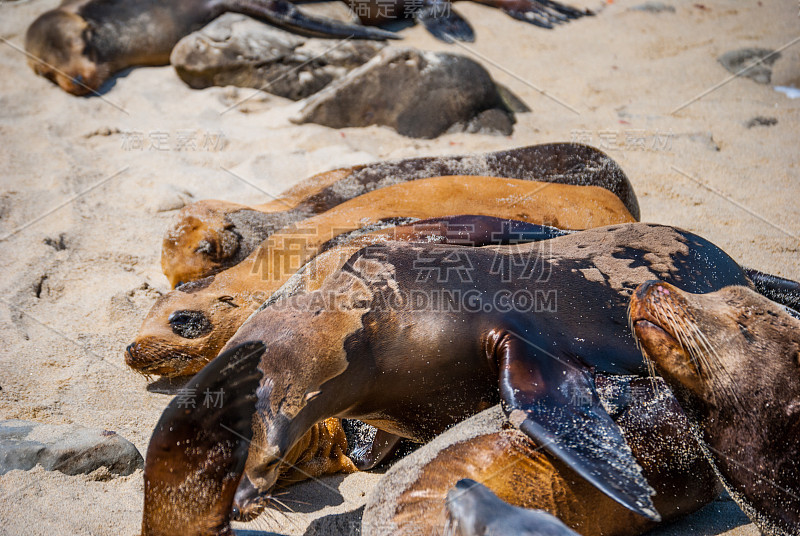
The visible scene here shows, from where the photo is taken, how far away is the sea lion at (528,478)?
207cm

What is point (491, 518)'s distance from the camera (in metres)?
1.87

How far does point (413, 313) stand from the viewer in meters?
2.69

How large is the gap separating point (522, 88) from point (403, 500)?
5.45 meters

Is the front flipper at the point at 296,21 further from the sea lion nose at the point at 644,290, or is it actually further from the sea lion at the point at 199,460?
the sea lion at the point at 199,460

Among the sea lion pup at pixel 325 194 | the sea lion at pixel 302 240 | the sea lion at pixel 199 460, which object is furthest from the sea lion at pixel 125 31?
the sea lion at pixel 199 460

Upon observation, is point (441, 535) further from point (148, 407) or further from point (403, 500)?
point (148, 407)

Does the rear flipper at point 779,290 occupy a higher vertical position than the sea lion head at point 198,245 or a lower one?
higher

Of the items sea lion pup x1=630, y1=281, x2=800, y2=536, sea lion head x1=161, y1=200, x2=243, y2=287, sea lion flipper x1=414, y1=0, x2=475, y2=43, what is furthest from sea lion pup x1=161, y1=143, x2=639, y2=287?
sea lion flipper x1=414, y1=0, x2=475, y2=43

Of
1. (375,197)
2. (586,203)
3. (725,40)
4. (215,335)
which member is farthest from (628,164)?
(215,335)

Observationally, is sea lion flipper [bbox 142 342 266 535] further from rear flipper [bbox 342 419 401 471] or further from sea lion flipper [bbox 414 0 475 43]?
sea lion flipper [bbox 414 0 475 43]

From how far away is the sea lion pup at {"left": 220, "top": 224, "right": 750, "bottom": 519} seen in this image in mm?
2311

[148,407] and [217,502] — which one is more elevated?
[217,502]

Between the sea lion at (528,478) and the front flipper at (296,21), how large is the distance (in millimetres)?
5709

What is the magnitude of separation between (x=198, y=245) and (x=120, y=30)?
4.65m
